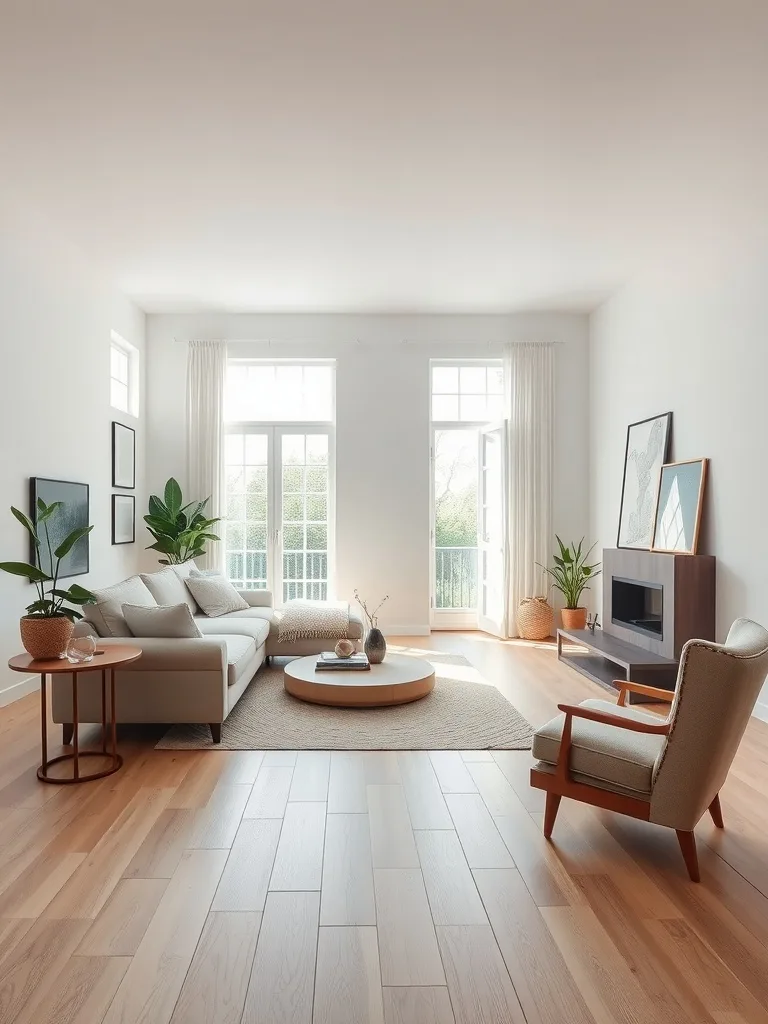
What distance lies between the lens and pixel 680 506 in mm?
5629

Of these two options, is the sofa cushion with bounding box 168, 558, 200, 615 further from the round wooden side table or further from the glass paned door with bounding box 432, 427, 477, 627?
the glass paned door with bounding box 432, 427, 477, 627

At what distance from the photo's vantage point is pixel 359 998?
189 cm

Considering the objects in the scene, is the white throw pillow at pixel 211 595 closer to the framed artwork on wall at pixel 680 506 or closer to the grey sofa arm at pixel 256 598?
the grey sofa arm at pixel 256 598

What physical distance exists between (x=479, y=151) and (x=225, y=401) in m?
4.16

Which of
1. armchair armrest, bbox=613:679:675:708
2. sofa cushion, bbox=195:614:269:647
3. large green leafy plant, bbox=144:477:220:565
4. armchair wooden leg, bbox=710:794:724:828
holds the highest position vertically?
large green leafy plant, bbox=144:477:220:565

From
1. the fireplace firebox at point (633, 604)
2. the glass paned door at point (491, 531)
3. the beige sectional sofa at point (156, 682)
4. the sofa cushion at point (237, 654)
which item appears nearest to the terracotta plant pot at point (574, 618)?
the glass paned door at point (491, 531)

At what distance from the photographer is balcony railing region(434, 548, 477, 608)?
8016 mm

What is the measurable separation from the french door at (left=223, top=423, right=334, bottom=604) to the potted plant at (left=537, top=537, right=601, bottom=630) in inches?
92.4

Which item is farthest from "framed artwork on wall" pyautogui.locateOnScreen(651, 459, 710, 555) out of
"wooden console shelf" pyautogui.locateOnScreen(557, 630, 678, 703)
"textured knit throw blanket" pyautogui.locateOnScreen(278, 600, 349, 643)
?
"textured knit throw blanket" pyautogui.locateOnScreen(278, 600, 349, 643)

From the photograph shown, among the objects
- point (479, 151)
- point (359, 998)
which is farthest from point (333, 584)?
point (359, 998)

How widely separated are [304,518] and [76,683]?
435 cm

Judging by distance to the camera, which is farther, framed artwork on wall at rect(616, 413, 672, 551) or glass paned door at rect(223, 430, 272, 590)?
glass paned door at rect(223, 430, 272, 590)

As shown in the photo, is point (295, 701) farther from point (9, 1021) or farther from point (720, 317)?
point (720, 317)

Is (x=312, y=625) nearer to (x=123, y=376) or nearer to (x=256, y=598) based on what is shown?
(x=256, y=598)
